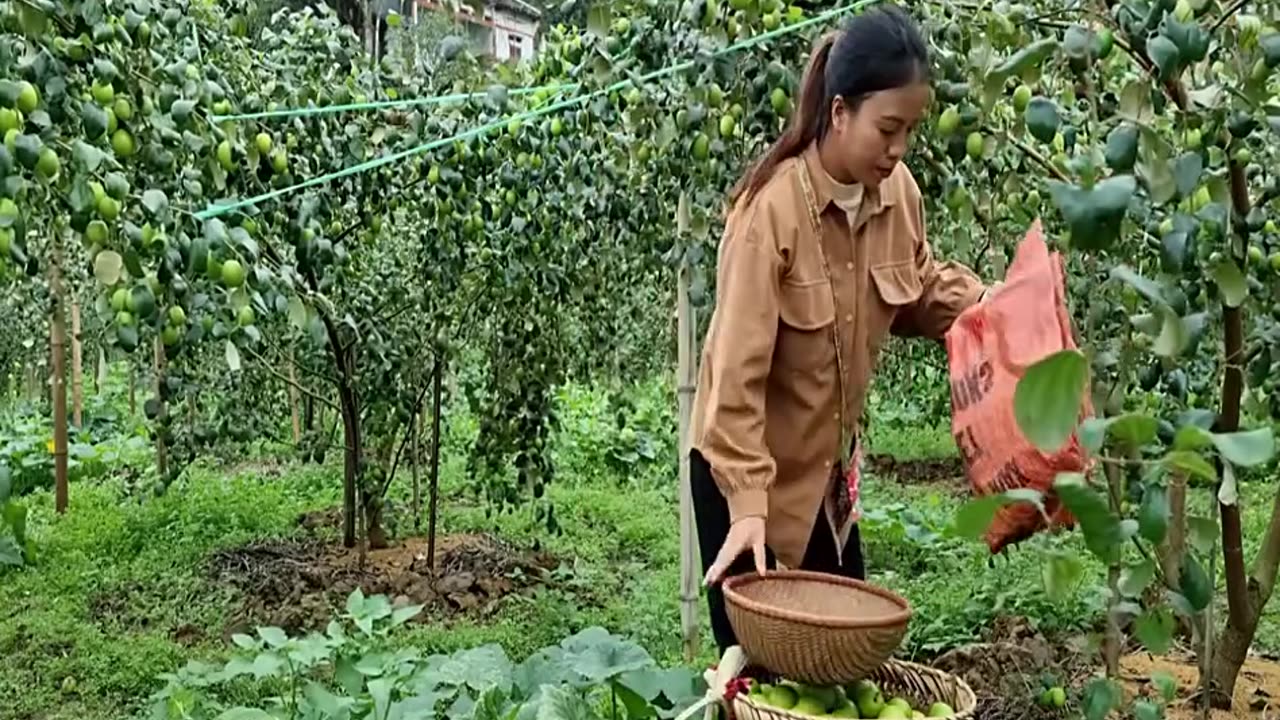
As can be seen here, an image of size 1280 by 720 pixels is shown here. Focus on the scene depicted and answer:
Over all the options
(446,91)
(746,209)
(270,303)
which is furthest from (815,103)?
(446,91)

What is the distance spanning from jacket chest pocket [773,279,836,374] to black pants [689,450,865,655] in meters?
0.23

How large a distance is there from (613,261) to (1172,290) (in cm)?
308

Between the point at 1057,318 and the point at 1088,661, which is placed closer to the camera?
the point at 1057,318

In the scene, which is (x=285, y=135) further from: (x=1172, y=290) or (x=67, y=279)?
(x=1172, y=290)

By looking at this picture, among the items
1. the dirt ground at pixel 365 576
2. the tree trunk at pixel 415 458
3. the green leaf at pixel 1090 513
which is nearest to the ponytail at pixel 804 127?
the green leaf at pixel 1090 513

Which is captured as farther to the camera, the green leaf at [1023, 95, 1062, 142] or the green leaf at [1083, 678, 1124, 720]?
the green leaf at [1083, 678, 1124, 720]

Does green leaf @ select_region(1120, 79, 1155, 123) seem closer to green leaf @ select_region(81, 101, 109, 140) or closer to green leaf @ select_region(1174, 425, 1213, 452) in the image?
green leaf @ select_region(1174, 425, 1213, 452)

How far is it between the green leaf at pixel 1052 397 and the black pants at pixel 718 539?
4.26 feet

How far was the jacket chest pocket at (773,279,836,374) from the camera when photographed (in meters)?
2.11

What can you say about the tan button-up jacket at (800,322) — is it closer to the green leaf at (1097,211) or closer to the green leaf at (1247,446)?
the green leaf at (1097,211)

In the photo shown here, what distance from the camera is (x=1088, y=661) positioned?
11.7 ft

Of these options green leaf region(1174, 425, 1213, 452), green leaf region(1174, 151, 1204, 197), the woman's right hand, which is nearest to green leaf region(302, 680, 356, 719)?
the woman's right hand

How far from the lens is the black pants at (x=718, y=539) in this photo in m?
2.18

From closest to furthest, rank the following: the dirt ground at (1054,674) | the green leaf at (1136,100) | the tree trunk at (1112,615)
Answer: the green leaf at (1136,100)
the tree trunk at (1112,615)
the dirt ground at (1054,674)
